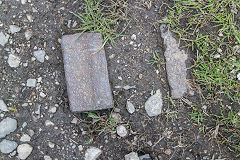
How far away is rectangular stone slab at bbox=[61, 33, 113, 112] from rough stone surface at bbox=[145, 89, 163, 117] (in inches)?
14.3

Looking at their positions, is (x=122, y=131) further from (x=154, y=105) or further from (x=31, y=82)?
(x=31, y=82)

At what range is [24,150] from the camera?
234cm

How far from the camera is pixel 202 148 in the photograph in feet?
8.14

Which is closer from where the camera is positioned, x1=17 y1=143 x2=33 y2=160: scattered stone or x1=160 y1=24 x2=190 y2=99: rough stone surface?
x1=17 y1=143 x2=33 y2=160: scattered stone

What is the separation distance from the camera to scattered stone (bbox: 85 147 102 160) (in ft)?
7.81

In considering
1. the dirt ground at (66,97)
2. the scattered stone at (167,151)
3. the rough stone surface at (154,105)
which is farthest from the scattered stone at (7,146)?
the scattered stone at (167,151)

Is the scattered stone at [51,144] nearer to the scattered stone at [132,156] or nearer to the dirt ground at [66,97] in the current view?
the dirt ground at [66,97]

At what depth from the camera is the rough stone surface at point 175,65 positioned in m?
2.51

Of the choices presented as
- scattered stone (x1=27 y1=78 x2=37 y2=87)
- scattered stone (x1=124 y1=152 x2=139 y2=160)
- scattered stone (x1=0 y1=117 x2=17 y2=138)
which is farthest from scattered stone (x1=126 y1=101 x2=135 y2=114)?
scattered stone (x1=0 y1=117 x2=17 y2=138)

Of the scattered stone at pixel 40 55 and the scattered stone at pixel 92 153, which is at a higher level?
the scattered stone at pixel 40 55

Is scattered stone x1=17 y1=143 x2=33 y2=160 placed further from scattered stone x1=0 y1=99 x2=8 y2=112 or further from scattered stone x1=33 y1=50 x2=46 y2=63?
scattered stone x1=33 y1=50 x2=46 y2=63

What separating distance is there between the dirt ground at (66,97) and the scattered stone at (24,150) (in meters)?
0.04

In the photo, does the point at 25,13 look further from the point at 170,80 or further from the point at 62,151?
the point at 170,80

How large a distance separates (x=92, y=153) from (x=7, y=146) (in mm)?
778
